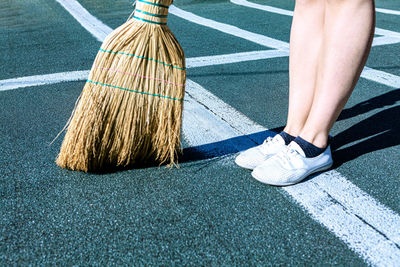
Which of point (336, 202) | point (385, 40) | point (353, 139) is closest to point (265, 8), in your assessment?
point (385, 40)

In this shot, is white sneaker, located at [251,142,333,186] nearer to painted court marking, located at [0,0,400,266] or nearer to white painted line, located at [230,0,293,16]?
painted court marking, located at [0,0,400,266]

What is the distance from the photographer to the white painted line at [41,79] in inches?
128

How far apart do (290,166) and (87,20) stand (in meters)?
4.79

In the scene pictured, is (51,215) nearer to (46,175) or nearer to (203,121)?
(46,175)

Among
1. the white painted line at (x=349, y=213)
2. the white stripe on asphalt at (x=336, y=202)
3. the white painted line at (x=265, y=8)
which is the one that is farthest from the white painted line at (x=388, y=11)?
the white painted line at (x=349, y=213)

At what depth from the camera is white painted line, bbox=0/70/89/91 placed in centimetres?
326

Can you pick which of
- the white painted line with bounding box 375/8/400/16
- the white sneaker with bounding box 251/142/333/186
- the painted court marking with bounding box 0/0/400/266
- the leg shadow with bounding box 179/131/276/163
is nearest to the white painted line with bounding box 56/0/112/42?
the painted court marking with bounding box 0/0/400/266

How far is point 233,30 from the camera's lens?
521cm

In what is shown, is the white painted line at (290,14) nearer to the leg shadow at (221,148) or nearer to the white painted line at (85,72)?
the white painted line at (85,72)

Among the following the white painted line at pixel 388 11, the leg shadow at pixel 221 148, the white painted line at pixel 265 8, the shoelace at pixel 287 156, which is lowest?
the leg shadow at pixel 221 148

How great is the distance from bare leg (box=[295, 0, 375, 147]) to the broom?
68 cm

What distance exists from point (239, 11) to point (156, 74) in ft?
16.5

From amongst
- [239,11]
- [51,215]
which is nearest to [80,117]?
[51,215]

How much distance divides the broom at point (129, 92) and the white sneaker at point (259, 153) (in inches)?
15.8
